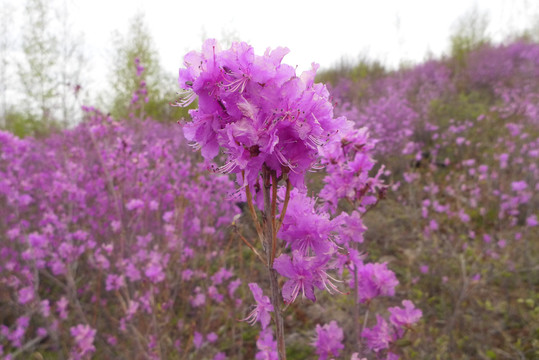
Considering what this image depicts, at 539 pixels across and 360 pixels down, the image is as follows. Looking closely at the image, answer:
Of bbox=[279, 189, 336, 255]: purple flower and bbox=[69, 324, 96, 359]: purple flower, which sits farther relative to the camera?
bbox=[69, 324, 96, 359]: purple flower

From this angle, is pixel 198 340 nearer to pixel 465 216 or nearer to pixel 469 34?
pixel 465 216

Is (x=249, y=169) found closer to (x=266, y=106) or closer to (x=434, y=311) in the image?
(x=266, y=106)

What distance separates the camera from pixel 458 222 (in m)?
5.27

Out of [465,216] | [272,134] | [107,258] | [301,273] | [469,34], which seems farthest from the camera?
[469,34]

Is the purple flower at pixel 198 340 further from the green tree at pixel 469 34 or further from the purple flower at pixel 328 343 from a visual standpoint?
the green tree at pixel 469 34

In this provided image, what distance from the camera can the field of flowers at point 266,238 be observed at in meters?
0.83

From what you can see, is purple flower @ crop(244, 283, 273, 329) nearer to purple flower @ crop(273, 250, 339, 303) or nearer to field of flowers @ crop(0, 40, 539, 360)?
field of flowers @ crop(0, 40, 539, 360)

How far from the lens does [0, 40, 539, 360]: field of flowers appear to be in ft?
2.72

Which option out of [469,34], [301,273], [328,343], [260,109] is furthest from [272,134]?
[469,34]

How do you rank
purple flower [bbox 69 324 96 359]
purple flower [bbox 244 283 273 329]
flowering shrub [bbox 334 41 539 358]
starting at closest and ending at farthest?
1. purple flower [bbox 244 283 273 329]
2. purple flower [bbox 69 324 96 359]
3. flowering shrub [bbox 334 41 539 358]

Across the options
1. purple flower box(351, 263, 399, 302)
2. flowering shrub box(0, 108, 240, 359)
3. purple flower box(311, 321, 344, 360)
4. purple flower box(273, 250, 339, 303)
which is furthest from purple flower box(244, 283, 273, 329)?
flowering shrub box(0, 108, 240, 359)

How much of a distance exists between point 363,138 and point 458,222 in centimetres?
450

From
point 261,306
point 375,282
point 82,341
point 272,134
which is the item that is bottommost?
point 82,341

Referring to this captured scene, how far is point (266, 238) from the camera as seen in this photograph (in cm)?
85
